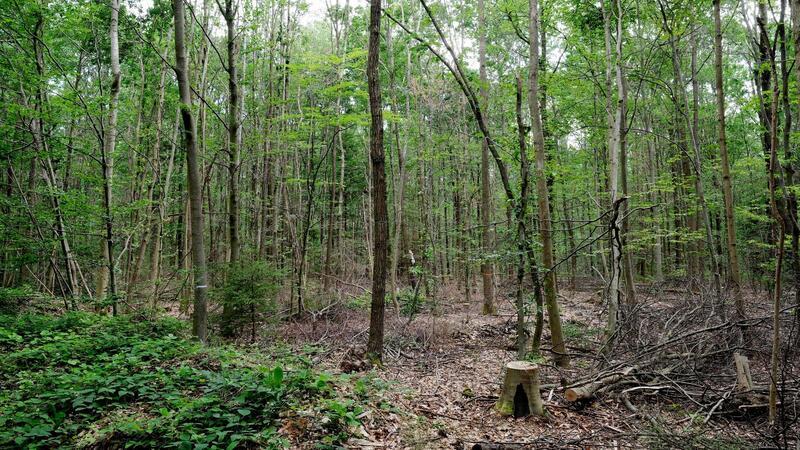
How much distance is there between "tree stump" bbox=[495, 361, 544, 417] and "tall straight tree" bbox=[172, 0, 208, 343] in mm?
5224

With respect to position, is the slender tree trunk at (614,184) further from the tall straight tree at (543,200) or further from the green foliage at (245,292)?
the green foliage at (245,292)

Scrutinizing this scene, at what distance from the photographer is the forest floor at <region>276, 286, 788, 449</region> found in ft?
13.8

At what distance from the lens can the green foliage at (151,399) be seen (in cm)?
361

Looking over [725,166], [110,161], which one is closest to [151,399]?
[110,161]

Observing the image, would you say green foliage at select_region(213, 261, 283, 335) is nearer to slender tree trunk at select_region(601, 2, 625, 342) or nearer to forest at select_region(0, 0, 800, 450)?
forest at select_region(0, 0, 800, 450)

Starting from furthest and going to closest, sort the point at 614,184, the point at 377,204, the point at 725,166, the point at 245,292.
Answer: the point at 245,292 → the point at 614,184 → the point at 377,204 → the point at 725,166

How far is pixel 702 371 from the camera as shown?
607 cm

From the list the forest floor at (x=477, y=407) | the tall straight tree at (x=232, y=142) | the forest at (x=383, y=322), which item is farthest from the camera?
the tall straight tree at (x=232, y=142)

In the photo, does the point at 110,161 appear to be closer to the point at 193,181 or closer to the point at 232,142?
the point at 232,142

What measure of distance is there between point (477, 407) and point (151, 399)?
12.8 feet

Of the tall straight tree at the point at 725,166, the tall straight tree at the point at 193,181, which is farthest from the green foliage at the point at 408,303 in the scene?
the tall straight tree at the point at 725,166

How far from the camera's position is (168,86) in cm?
1429

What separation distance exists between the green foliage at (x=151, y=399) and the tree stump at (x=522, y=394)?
1.99m

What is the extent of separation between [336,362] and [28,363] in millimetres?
4268
